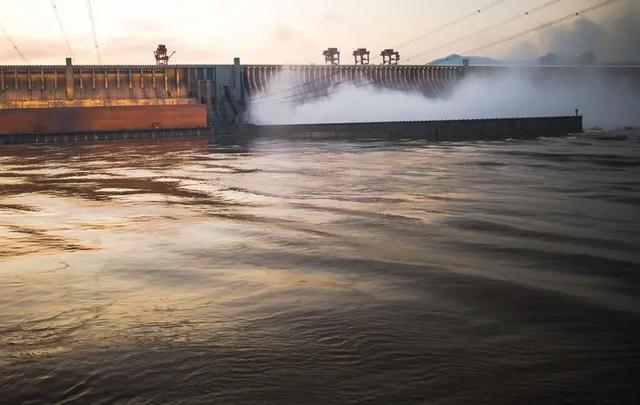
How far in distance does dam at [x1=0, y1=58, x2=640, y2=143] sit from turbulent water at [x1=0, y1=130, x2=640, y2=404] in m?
33.0

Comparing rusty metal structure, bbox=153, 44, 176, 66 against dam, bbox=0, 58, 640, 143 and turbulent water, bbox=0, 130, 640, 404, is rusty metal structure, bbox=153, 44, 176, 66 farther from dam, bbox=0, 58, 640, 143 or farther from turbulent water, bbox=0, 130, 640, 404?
turbulent water, bbox=0, 130, 640, 404

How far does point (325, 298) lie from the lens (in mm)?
5020

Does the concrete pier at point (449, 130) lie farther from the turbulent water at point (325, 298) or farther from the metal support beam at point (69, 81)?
the turbulent water at point (325, 298)

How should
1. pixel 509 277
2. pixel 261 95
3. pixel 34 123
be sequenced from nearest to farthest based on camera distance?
pixel 509 277 → pixel 34 123 → pixel 261 95

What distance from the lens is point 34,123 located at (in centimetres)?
4191

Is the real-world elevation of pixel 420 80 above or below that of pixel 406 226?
above

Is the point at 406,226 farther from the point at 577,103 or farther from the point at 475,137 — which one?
the point at 577,103

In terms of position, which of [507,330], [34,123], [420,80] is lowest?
[507,330]

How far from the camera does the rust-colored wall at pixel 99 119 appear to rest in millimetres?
41438

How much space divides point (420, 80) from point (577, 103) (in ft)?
79.0

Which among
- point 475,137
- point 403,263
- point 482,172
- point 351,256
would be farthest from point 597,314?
point 475,137

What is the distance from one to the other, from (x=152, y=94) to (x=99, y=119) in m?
5.76

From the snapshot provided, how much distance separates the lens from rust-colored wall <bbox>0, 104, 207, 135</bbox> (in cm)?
4144

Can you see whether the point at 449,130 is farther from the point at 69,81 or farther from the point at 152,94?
the point at 69,81
